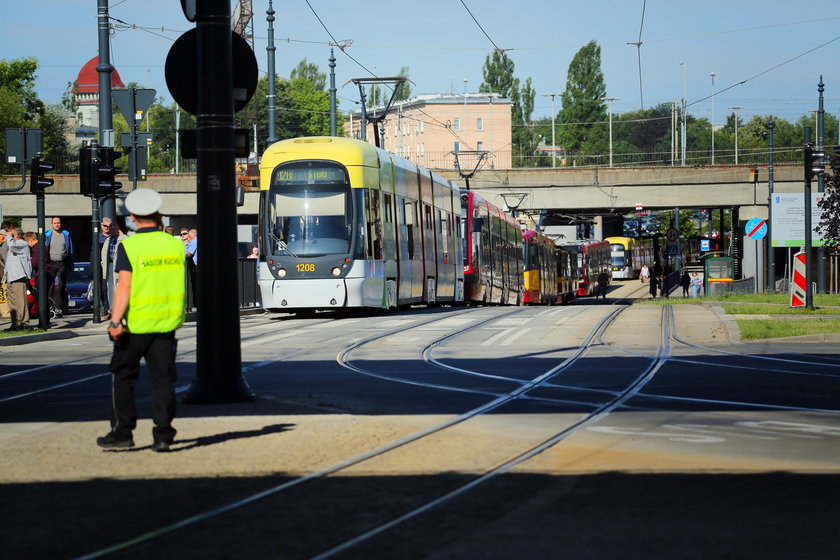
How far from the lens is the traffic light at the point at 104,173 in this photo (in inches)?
926

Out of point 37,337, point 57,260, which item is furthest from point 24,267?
point 57,260

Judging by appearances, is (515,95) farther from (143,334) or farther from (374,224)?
(143,334)

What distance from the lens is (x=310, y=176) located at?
24.9 meters

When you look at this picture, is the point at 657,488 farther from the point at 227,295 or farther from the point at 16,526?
the point at 227,295

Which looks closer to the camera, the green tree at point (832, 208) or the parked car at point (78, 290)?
the parked car at point (78, 290)

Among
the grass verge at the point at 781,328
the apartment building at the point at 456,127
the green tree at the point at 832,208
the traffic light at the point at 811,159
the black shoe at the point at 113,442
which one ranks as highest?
the apartment building at the point at 456,127

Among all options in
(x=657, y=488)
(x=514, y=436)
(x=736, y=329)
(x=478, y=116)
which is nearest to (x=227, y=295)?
(x=514, y=436)

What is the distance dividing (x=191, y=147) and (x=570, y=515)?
593cm

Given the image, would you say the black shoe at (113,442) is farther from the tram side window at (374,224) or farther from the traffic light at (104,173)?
the tram side window at (374,224)

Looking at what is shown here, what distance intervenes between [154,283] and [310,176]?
16.7 m

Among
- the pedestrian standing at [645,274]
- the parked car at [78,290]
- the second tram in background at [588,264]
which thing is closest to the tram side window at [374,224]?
the parked car at [78,290]

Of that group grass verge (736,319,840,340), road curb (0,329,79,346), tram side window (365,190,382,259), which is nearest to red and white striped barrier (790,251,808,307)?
grass verge (736,319,840,340)

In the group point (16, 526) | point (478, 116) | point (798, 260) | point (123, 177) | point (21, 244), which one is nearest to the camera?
point (16, 526)

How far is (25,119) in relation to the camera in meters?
72.4
